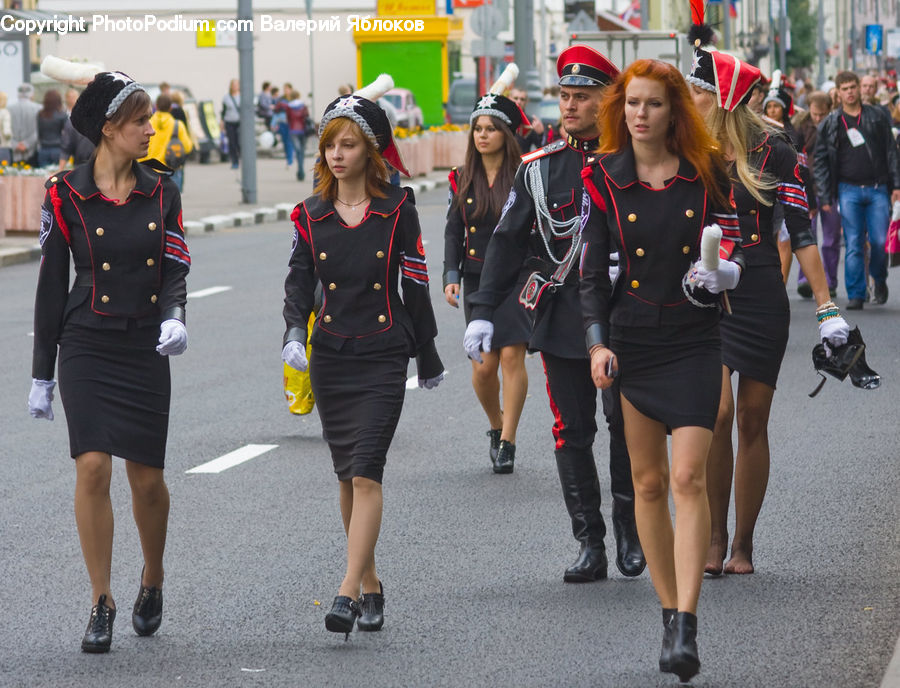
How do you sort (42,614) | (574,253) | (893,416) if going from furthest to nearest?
(893,416)
(574,253)
(42,614)

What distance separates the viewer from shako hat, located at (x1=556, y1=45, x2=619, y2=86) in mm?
6414

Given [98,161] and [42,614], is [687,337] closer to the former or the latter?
[98,161]

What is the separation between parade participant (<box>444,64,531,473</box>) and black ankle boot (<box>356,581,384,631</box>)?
273cm

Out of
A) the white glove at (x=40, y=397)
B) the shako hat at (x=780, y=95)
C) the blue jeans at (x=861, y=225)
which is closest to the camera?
the white glove at (x=40, y=397)

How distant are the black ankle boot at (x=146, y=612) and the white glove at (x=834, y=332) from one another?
8.07 ft

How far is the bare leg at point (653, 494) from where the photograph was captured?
530 centimetres

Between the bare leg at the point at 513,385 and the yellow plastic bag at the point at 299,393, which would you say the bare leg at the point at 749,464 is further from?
the yellow plastic bag at the point at 299,393

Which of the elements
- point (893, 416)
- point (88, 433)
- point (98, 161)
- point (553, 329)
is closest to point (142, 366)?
point (88, 433)

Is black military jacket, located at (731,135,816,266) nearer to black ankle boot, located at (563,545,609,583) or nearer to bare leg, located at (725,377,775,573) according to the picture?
bare leg, located at (725,377,775,573)

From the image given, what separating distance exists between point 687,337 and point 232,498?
3.41 metres

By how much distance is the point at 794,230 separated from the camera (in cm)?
654

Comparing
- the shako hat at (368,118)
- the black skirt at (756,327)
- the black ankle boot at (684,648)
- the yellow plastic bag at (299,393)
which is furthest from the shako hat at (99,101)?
the yellow plastic bag at (299,393)

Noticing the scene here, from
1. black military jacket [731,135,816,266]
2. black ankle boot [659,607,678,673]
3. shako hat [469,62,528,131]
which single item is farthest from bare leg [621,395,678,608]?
shako hat [469,62,528,131]

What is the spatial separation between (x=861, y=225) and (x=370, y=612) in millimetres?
10237
